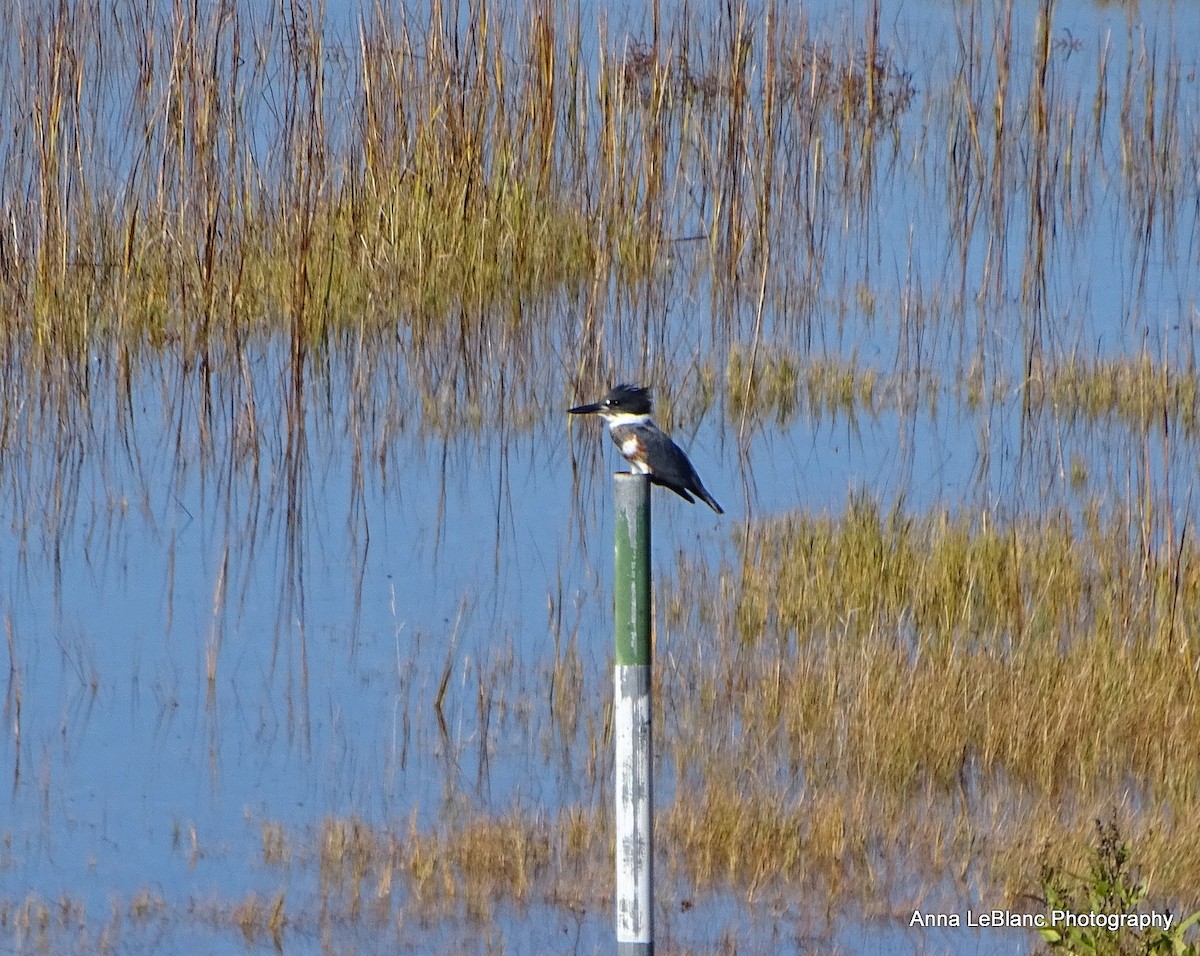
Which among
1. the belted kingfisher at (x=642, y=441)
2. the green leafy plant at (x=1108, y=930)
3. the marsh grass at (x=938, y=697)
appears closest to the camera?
the green leafy plant at (x=1108, y=930)

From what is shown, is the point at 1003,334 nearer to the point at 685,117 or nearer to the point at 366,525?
the point at 685,117

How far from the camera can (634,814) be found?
294 cm

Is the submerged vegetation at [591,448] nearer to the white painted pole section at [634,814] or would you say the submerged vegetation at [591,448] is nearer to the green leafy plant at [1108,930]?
the green leafy plant at [1108,930]

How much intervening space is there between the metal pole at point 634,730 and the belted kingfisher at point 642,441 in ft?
4.10

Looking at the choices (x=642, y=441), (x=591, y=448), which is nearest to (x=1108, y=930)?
(x=642, y=441)

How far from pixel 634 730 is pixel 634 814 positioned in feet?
0.43

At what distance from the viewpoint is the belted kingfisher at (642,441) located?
4270mm

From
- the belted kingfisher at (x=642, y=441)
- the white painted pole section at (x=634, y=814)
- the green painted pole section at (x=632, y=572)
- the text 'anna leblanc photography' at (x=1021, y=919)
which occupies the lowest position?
the text 'anna leblanc photography' at (x=1021, y=919)

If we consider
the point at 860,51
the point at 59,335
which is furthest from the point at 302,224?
the point at 860,51

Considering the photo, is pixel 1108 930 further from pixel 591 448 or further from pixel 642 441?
pixel 591 448

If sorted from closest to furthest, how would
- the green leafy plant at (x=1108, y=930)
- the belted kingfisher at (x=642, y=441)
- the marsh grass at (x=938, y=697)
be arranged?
1. the green leafy plant at (x=1108, y=930)
2. the marsh grass at (x=938, y=697)
3. the belted kingfisher at (x=642, y=441)

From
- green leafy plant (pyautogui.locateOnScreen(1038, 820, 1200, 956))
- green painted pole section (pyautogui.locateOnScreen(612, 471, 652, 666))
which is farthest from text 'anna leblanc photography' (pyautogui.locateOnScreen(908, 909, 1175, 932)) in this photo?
green painted pole section (pyautogui.locateOnScreen(612, 471, 652, 666))

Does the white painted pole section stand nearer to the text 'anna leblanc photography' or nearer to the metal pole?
the metal pole

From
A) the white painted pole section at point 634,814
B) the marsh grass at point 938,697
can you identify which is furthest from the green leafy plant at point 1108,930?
the white painted pole section at point 634,814
